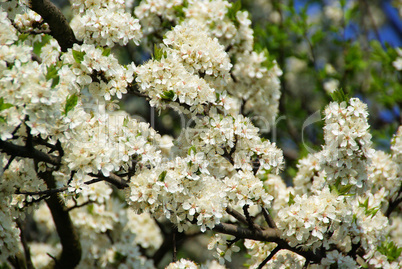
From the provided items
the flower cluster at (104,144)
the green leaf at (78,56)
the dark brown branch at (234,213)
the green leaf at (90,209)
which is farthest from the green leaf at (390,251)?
the green leaf at (90,209)

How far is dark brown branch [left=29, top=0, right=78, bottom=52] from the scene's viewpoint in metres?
3.87

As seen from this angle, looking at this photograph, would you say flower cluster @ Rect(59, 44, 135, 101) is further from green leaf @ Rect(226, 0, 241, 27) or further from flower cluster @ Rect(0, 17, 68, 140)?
green leaf @ Rect(226, 0, 241, 27)

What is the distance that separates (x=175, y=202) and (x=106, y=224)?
271 cm

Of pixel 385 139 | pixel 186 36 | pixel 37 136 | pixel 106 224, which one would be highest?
pixel 385 139

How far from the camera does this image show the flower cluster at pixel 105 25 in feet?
13.2

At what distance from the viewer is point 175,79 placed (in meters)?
3.82

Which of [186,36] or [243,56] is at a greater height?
[243,56]

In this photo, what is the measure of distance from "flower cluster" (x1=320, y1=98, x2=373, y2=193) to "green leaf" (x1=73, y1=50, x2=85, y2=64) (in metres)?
2.25

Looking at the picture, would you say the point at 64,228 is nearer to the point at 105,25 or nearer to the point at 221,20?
the point at 105,25

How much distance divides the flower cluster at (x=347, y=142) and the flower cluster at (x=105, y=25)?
2.06 meters


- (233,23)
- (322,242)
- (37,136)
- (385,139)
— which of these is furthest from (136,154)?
(385,139)

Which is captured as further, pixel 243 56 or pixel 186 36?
pixel 243 56

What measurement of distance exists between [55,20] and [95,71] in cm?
71

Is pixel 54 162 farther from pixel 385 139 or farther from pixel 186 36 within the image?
pixel 385 139
